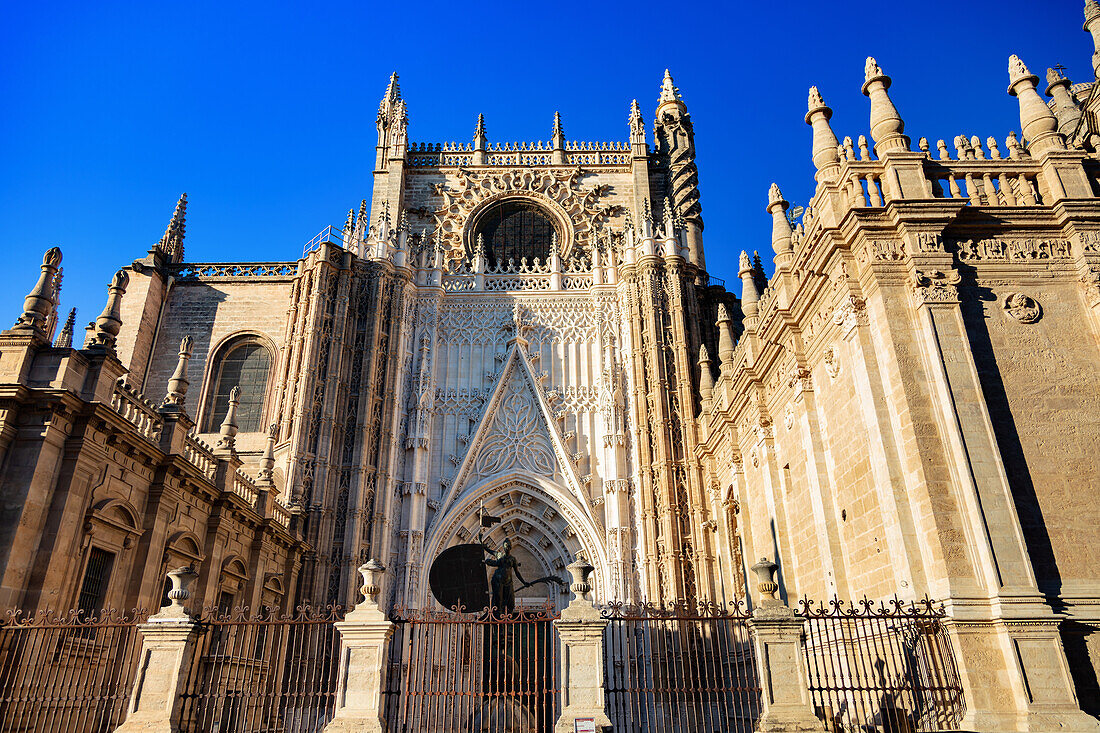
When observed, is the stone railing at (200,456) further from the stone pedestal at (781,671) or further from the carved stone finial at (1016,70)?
the carved stone finial at (1016,70)

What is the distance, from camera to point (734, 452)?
1900 centimetres

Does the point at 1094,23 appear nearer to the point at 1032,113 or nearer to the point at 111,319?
the point at 1032,113

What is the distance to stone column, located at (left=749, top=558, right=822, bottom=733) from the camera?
8.47m

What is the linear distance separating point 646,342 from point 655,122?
13005 mm

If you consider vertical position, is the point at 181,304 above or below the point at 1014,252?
above

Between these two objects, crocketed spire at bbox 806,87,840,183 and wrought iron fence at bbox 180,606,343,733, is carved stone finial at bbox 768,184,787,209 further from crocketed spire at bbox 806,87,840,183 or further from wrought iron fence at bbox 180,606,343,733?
wrought iron fence at bbox 180,606,343,733

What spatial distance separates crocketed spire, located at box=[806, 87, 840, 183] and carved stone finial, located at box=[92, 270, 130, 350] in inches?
473

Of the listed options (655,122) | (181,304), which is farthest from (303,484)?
(655,122)

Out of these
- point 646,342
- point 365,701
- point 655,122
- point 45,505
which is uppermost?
point 655,122

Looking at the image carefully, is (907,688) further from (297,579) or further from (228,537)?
(297,579)

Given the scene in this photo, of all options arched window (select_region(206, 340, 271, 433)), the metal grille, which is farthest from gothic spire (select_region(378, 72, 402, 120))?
the metal grille

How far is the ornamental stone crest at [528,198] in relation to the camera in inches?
1137

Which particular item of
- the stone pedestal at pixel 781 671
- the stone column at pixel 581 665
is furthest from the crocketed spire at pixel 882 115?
the stone column at pixel 581 665

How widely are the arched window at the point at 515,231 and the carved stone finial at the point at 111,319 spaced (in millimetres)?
17164
